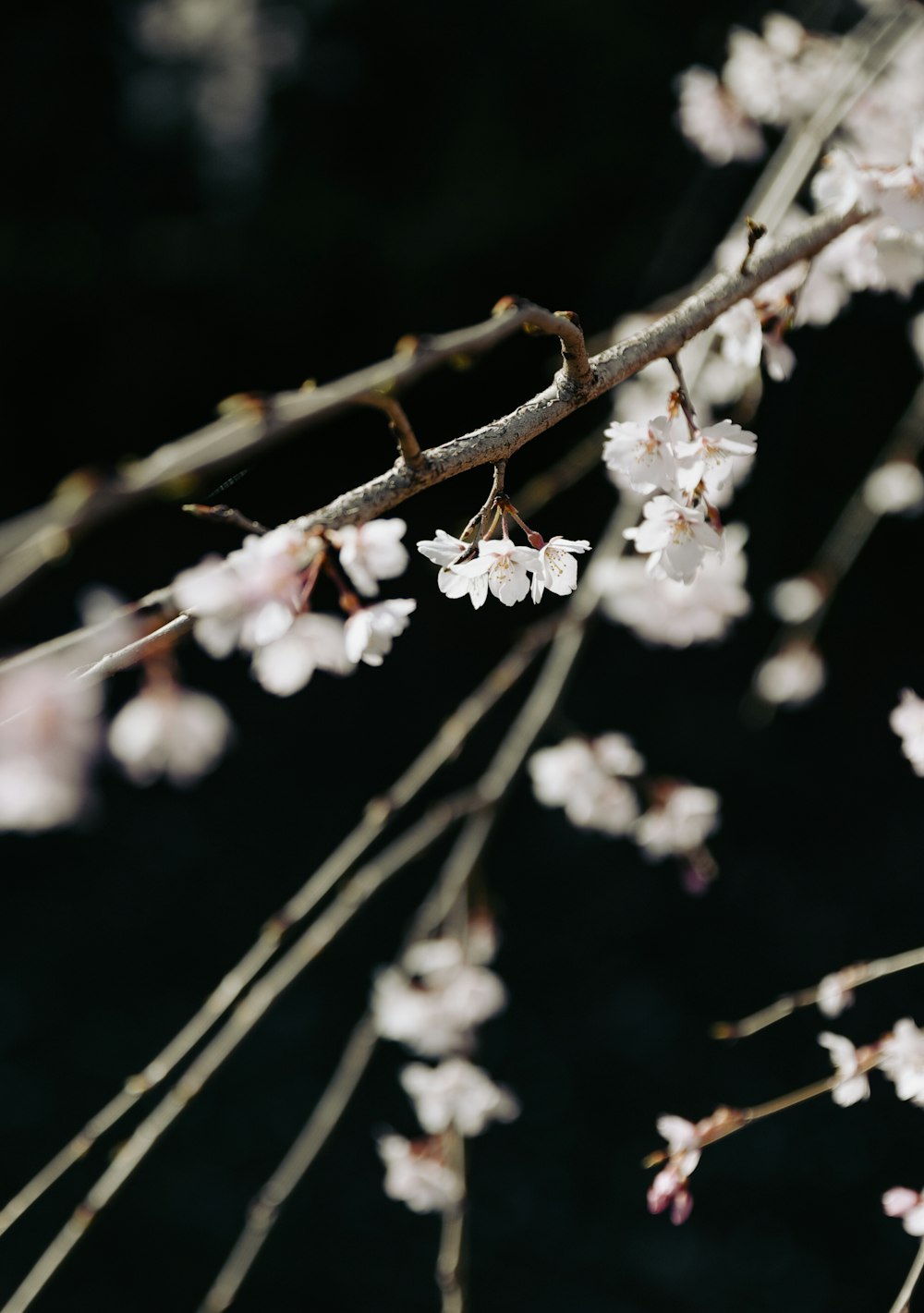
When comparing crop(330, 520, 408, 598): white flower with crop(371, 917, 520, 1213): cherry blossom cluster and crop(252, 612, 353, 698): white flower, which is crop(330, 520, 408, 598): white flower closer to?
crop(252, 612, 353, 698): white flower

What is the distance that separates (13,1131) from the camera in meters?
2.59

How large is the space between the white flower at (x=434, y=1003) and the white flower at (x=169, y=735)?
0.97m

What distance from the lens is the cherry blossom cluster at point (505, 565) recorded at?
728mm

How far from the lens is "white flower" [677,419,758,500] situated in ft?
2.37

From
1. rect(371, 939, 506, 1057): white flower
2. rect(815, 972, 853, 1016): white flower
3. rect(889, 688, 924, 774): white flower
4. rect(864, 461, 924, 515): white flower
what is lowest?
rect(815, 972, 853, 1016): white flower

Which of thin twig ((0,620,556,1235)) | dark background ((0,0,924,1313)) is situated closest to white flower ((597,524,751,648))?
thin twig ((0,620,556,1235))

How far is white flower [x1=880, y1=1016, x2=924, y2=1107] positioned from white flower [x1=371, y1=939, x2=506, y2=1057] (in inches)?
27.1

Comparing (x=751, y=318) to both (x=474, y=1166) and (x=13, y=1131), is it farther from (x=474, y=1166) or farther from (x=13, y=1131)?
(x=13, y=1131)

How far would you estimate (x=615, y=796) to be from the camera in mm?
1782

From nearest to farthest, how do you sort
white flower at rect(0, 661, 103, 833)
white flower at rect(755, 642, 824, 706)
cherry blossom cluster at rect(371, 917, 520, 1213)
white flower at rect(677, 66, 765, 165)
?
white flower at rect(0, 661, 103, 833)
cherry blossom cluster at rect(371, 917, 520, 1213)
white flower at rect(677, 66, 765, 165)
white flower at rect(755, 642, 824, 706)

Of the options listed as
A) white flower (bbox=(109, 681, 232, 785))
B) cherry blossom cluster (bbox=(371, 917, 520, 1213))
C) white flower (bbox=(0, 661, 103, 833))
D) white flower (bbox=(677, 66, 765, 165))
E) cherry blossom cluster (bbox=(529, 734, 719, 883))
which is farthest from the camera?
white flower (bbox=(677, 66, 765, 165))

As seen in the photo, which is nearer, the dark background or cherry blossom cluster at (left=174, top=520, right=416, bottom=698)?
cherry blossom cluster at (left=174, top=520, right=416, bottom=698)

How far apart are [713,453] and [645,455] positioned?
48 mm

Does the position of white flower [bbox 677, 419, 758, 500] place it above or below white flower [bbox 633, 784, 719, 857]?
below
